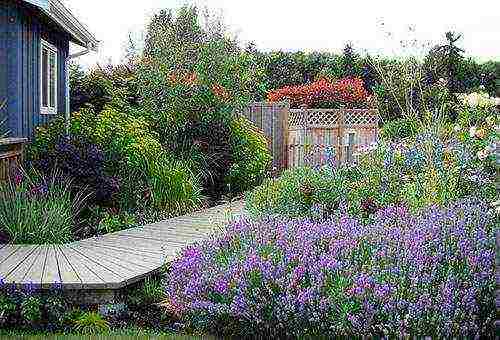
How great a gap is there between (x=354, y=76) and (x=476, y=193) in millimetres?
15458

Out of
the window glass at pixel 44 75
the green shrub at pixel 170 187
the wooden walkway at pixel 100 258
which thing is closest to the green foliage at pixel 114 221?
the wooden walkway at pixel 100 258

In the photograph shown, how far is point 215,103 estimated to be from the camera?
14406mm

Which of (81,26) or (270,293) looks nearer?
(270,293)

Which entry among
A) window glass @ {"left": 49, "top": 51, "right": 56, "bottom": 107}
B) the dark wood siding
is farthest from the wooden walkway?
window glass @ {"left": 49, "top": 51, "right": 56, "bottom": 107}

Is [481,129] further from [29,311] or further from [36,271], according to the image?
[29,311]

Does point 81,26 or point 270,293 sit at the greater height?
point 81,26

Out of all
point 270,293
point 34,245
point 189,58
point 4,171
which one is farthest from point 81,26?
point 270,293

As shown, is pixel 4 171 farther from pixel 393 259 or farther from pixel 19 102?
pixel 393 259

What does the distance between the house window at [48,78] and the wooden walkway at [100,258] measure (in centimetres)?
371

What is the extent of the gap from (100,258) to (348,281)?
3.26 metres

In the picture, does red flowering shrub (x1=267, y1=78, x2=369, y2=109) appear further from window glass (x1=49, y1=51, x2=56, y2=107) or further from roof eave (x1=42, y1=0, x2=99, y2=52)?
window glass (x1=49, y1=51, x2=56, y2=107)

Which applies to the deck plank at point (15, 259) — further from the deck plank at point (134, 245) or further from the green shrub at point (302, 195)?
the green shrub at point (302, 195)

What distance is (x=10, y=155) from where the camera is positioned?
988 centimetres

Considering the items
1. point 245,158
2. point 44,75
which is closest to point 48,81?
point 44,75
